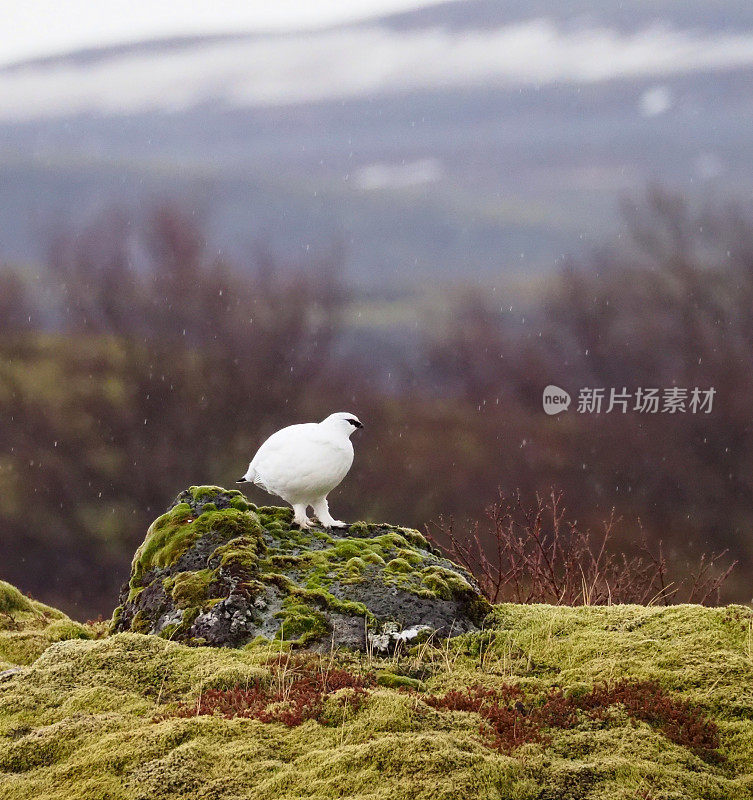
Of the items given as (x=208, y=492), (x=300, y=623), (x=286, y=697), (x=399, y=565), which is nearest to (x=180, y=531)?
(x=208, y=492)

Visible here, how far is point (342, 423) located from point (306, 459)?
20.4 inches

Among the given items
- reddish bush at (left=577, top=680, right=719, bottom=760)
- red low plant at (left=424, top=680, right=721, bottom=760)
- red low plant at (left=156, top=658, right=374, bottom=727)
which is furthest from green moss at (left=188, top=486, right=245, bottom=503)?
reddish bush at (left=577, top=680, right=719, bottom=760)

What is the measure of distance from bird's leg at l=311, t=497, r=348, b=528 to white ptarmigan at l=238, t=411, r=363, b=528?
0.66ft

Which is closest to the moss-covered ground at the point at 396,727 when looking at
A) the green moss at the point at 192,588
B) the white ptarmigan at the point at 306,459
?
the green moss at the point at 192,588

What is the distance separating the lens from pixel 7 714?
5945mm

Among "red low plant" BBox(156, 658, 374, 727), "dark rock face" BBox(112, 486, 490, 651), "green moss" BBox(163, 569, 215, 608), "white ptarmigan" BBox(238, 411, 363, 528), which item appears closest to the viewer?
"red low plant" BBox(156, 658, 374, 727)

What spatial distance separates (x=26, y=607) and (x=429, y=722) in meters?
6.35

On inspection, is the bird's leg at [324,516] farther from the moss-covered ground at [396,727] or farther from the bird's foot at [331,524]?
the moss-covered ground at [396,727]

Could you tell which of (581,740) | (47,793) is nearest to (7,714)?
(47,793)

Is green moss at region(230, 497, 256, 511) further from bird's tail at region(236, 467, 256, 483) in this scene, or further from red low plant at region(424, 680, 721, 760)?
red low plant at region(424, 680, 721, 760)

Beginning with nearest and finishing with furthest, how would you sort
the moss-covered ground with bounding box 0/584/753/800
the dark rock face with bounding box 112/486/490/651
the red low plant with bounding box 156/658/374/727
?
1. the moss-covered ground with bounding box 0/584/753/800
2. the red low plant with bounding box 156/658/374/727
3. the dark rock face with bounding box 112/486/490/651

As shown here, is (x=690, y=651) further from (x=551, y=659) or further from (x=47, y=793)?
(x=47, y=793)

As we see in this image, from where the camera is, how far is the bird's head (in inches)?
320

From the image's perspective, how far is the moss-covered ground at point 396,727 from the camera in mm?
4918
